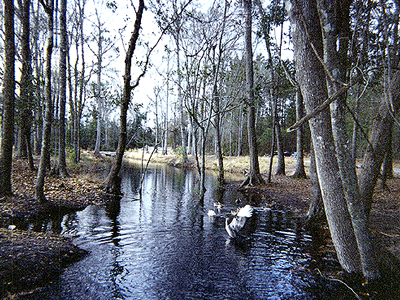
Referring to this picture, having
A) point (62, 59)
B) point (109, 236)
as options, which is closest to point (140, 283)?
point (109, 236)

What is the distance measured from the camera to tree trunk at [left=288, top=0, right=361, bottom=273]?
3.80 m

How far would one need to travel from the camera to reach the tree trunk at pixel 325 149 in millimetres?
3803

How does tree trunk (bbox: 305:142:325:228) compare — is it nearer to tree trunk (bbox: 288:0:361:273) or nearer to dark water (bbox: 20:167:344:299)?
dark water (bbox: 20:167:344:299)

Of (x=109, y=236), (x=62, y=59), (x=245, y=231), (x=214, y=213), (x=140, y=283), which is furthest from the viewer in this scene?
(x=62, y=59)

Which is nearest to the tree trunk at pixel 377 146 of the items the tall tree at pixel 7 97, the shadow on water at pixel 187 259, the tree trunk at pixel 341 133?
the tree trunk at pixel 341 133

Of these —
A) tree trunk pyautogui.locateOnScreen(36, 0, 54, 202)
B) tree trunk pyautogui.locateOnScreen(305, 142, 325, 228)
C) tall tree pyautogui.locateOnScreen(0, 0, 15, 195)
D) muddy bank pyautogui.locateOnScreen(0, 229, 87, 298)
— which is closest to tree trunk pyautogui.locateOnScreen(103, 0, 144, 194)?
tree trunk pyautogui.locateOnScreen(36, 0, 54, 202)

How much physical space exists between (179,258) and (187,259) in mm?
169

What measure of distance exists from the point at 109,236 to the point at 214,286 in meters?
3.24

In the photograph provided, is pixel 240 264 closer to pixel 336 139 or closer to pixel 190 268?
pixel 190 268

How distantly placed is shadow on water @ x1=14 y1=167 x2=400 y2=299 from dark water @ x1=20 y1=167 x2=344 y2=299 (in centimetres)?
1

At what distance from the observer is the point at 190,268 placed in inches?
182

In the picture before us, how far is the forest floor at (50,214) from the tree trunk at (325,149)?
2.11 meters

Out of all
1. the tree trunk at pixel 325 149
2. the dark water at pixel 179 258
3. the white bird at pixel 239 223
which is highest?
the tree trunk at pixel 325 149

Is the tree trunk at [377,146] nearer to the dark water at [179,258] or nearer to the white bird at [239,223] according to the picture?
the dark water at [179,258]
